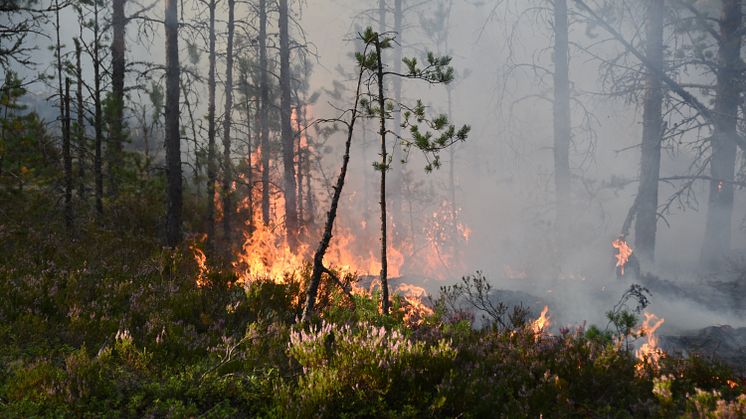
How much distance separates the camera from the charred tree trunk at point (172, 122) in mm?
10448

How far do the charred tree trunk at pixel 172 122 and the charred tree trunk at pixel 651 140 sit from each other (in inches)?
535

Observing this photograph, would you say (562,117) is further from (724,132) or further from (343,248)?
(343,248)

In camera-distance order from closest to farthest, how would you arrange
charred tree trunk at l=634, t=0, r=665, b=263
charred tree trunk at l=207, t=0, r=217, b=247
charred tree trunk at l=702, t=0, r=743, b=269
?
charred tree trunk at l=207, t=0, r=217, b=247
charred tree trunk at l=702, t=0, r=743, b=269
charred tree trunk at l=634, t=0, r=665, b=263

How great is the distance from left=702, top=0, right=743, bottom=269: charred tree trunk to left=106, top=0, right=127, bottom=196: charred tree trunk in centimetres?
1620

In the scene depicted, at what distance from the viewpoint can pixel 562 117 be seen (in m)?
17.0

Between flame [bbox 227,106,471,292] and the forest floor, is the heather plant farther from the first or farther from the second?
flame [bbox 227,106,471,292]

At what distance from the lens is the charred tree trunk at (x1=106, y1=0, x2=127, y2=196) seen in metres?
11.8

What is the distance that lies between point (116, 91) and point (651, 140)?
16131 mm

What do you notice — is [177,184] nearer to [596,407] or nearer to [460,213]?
[596,407]

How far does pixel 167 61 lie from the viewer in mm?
10570

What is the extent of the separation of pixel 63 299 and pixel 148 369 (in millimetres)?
2534

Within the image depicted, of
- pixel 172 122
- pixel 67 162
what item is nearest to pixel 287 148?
pixel 172 122

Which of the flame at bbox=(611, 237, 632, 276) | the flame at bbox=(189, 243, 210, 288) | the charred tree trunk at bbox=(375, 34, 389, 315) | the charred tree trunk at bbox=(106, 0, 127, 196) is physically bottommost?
the flame at bbox=(611, 237, 632, 276)

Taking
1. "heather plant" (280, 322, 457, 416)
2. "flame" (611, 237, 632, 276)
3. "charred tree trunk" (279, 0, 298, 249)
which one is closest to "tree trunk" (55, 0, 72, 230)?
"charred tree trunk" (279, 0, 298, 249)
